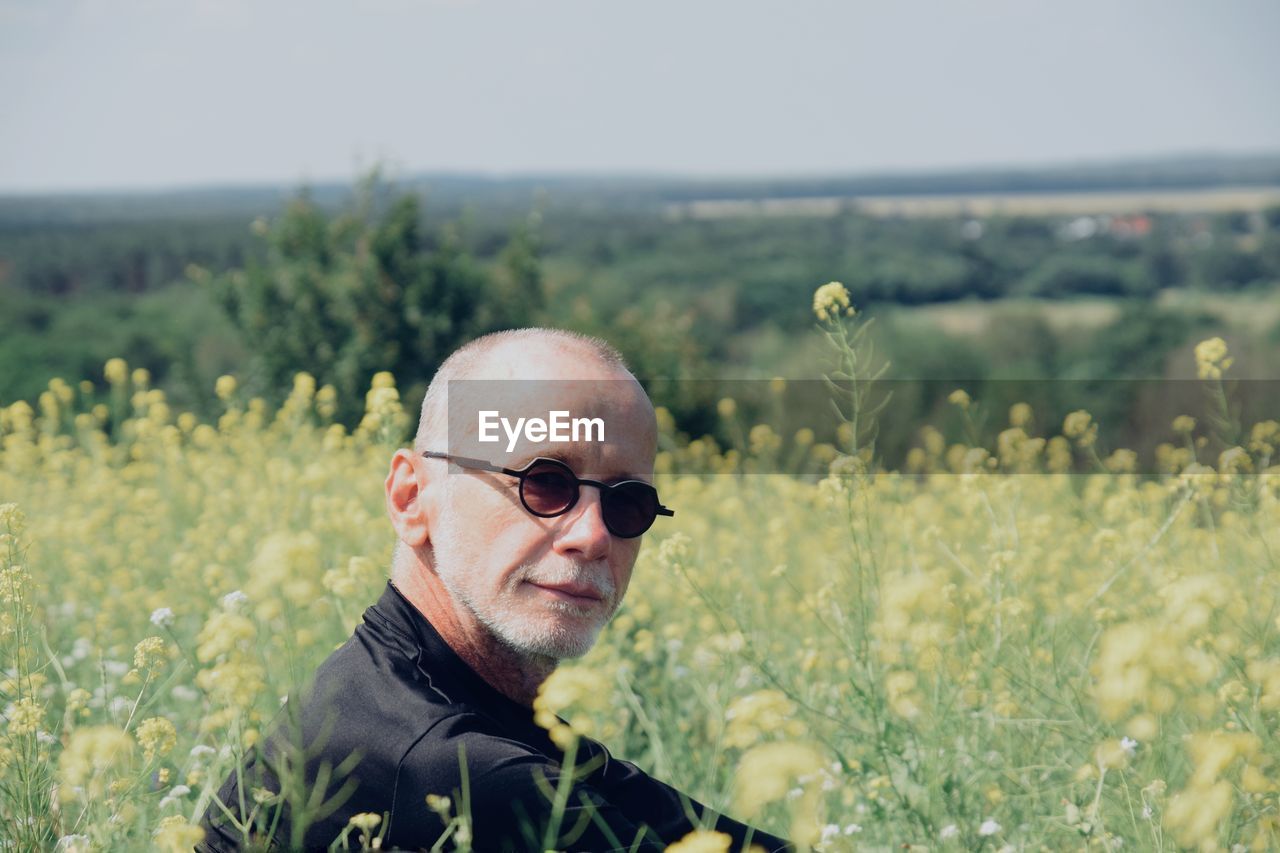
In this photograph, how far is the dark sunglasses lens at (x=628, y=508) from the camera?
224 cm

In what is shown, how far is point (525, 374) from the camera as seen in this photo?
2225 mm

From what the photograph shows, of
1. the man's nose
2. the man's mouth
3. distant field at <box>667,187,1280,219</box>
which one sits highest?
distant field at <box>667,187,1280,219</box>

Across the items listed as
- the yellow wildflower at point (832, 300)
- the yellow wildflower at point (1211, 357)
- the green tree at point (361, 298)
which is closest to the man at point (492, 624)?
the yellow wildflower at point (832, 300)

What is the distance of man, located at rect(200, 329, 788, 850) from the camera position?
181 centimetres

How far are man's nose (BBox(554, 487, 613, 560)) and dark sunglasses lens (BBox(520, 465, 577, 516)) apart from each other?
0.8 inches

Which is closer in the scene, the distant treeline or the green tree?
the green tree

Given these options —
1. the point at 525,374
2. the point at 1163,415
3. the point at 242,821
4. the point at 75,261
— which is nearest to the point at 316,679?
the point at 242,821

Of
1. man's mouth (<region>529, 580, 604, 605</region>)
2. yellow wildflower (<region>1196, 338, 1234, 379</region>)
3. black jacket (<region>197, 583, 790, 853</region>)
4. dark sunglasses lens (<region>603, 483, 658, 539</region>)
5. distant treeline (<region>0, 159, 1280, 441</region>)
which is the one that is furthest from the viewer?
distant treeline (<region>0, 159, 1280, 441</region>)

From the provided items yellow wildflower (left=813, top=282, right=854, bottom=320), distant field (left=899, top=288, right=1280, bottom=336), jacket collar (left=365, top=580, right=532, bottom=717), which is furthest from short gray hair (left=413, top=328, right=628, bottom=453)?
distant field (left=899, top=288, right=1280, bottom=336)

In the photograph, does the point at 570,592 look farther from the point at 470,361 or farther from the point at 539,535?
the point at 470,361

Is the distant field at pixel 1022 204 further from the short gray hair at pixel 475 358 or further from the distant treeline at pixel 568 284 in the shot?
the short gray hair at pixel 475 358

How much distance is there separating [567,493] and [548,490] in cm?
3

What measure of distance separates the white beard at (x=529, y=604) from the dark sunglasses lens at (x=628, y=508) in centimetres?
9

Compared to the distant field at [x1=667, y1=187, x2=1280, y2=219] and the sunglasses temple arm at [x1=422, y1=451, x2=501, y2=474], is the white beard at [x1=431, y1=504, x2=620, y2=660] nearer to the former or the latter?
the sunglasses temple arm at [x1=422, y1=451, x2=501, y2=474]
